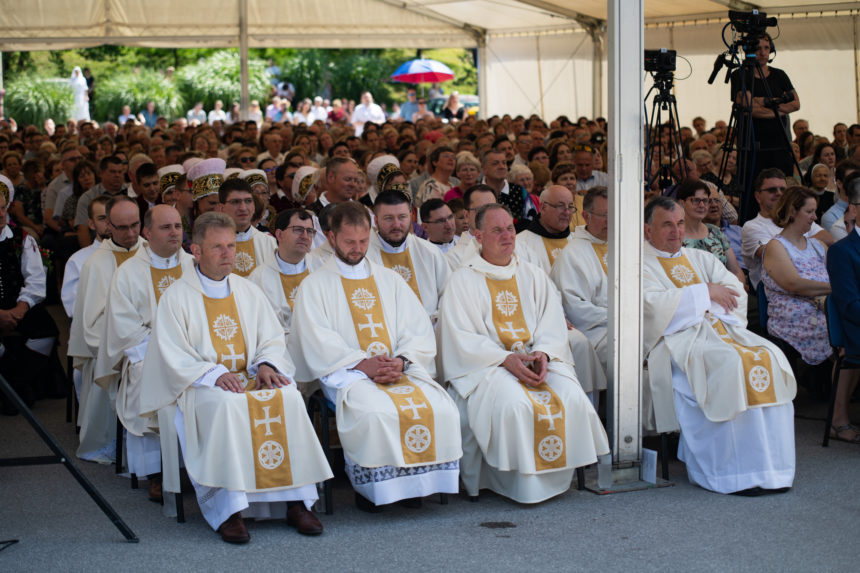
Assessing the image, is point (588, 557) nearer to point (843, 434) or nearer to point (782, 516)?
point (782, 516)

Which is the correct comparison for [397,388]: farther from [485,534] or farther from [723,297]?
[723,297]

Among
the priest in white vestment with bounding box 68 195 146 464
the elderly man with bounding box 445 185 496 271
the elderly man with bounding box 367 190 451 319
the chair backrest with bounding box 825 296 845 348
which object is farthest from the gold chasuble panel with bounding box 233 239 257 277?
the chair backrest with bounding box 825 296 845 348

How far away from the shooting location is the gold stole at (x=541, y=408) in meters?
5.27

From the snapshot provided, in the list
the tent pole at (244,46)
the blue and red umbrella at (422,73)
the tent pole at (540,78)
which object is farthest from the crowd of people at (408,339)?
the blue and red umbrella at (422,73)

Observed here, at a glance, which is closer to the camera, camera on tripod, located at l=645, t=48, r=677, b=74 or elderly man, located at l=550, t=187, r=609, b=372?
elderly man, located at l=550, t=187, r=609, b=372

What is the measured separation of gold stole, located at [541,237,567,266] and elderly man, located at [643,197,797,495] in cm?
96

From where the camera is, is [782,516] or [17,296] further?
[17,296]

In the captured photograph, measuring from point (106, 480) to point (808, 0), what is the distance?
12.4 meters

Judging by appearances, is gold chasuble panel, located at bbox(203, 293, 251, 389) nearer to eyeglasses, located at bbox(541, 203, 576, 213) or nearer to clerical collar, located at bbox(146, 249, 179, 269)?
clerical collar, located at bbox(146, 249, 179, 269)

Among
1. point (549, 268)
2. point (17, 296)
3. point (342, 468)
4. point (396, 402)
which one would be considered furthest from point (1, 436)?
point (549, 268)

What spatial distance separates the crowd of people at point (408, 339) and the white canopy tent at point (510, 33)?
6.47 meters

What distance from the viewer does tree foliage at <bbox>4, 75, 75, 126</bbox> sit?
87.9 ft

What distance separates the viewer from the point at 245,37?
1820cm

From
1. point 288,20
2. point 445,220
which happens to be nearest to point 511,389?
point 445,220
